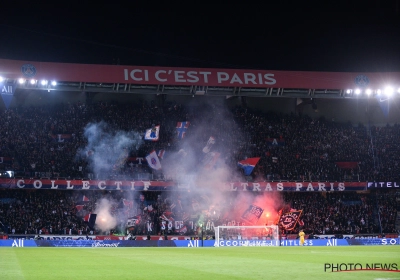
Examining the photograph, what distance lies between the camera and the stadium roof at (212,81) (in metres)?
47.4

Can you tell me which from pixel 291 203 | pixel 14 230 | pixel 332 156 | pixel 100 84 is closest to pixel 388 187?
pixel 332 156

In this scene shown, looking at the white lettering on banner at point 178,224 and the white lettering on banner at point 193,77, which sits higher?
the white lettering on banner at point 193,77

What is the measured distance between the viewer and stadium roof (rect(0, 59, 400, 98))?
4741 centimetres

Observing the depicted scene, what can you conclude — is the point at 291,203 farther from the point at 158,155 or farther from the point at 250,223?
the point at 158,155

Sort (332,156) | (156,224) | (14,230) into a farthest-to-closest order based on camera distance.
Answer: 1. (332,156)
2. (156,224)
3. (14,230)

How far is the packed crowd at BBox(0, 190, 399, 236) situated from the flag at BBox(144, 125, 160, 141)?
5.22m

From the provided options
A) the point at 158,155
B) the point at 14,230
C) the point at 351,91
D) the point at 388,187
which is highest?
the point at 351,91

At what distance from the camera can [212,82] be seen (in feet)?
164

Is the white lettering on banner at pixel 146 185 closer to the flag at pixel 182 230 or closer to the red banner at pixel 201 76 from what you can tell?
the flag at pixel 182 230

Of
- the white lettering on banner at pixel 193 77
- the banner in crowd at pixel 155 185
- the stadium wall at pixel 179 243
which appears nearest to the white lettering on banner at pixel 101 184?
the banner in crowd at pixel 155 185

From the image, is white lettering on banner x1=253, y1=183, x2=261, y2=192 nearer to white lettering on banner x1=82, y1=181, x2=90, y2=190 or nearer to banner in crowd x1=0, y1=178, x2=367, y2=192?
banner in crowd x1=0, y1=178, x2=367, y2=192

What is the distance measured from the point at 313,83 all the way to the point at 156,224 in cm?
2061

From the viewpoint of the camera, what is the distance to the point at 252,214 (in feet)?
158

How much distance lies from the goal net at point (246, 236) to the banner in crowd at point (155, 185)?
4471mm
